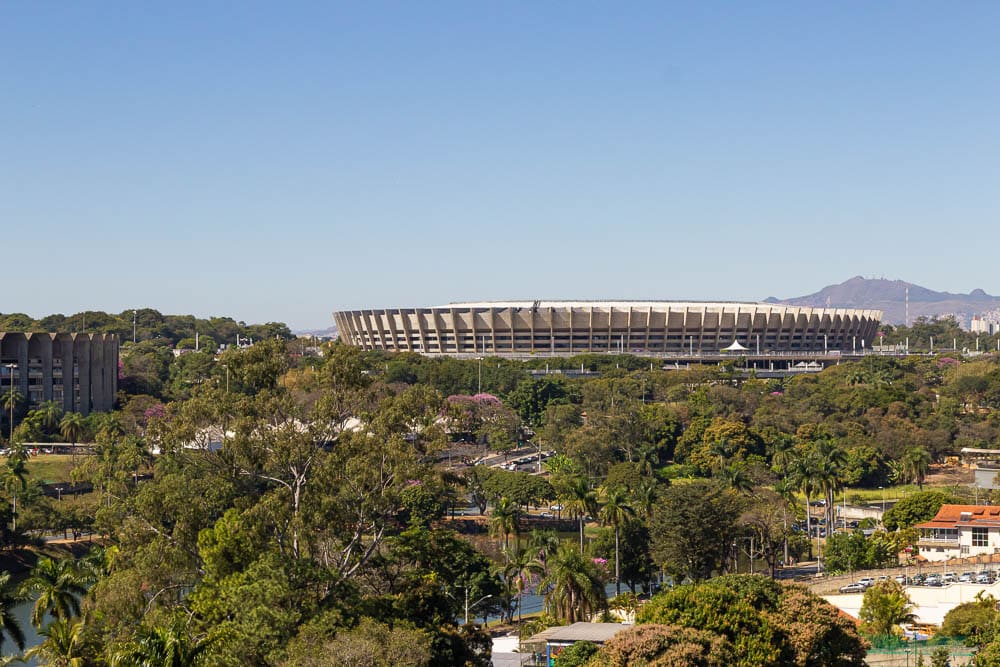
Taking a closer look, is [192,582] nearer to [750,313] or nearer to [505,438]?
[505,438]

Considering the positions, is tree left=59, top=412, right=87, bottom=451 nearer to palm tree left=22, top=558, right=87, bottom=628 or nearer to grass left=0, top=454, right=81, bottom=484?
grass left=0, top=454, right=81, bottom=484

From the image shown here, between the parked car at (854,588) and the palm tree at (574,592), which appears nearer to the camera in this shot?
the palm tree at (574,592)

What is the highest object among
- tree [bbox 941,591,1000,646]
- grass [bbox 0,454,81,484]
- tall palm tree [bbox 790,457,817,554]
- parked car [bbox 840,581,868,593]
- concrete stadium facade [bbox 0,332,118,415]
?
concrete stadium facade [bbox 0,332,118,415]

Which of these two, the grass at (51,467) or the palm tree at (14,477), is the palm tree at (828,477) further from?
the grass at (51,467)

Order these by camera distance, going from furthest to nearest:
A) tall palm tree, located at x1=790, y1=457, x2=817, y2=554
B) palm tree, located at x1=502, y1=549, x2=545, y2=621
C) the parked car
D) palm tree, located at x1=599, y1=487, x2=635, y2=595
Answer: tall palm tree, located at x1=790, y1=457, x2=817, y2=554 < palm tree, located at x1=599, y1=487, x2=635, y2=595 < palm tree, located at x1=502, y1=549, x2=545, y2=621 < the parked car

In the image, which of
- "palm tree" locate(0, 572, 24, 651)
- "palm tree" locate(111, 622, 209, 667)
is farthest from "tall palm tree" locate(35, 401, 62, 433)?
"palm tree" locate(111, 622, 209, 667)

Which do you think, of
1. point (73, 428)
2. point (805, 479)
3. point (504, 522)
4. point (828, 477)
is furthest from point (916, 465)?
point (73, 428)

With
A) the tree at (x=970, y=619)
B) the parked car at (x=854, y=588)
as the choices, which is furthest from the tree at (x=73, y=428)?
the tree at (x=970, y=619)
